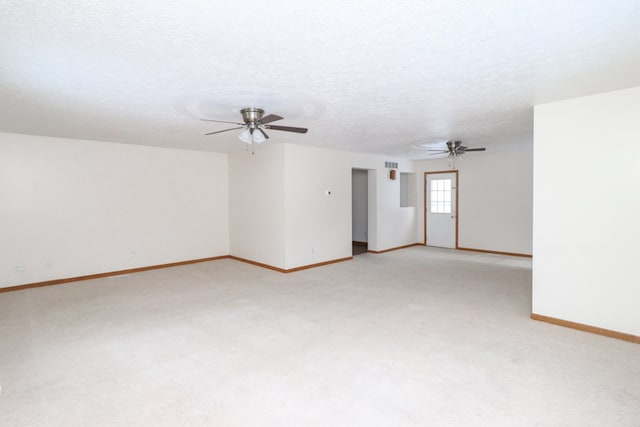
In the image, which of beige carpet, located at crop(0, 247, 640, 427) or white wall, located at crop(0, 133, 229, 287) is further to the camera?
white wall, located at crop(0, 133, 229, 287)

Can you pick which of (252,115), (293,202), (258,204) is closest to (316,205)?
(293,202)

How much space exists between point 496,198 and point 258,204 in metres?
5.30

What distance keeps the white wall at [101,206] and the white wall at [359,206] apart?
12.0 ft

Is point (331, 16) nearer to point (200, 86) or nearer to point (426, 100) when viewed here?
point (200, 86)

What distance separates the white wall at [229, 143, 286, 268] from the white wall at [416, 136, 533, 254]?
4220mm

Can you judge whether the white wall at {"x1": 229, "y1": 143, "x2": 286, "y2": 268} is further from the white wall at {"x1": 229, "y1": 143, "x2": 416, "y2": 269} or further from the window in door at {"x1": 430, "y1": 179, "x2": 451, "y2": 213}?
the window in door at {"x1": 430, "y1": 179, "x2": 451, "y2": 213}

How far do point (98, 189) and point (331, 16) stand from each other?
5.48 m

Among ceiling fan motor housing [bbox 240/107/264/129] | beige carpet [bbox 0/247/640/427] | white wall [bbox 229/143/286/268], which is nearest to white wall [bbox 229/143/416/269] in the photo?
white wall [bbox 229/143/286/268]

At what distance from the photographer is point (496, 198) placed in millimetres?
7613

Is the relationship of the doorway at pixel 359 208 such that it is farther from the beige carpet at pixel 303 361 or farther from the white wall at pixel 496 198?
the beige carpet at pixel 303 361

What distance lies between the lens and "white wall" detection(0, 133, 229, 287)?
5020mm

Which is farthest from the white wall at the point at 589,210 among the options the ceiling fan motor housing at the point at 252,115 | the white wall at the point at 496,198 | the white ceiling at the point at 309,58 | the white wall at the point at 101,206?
the white wall at the point at 101,206

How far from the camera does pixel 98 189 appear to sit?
5676mm

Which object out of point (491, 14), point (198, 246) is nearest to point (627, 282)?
point (491, 14)
